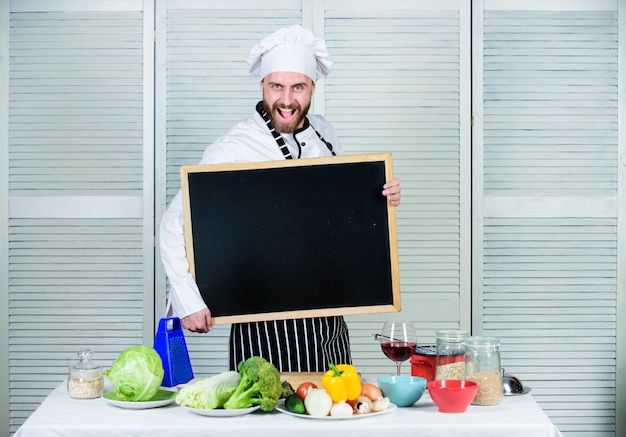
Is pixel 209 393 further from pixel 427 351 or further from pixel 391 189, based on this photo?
pixel 391 189

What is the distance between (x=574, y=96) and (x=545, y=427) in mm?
2231

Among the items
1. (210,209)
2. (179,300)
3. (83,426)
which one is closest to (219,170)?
(210,209)

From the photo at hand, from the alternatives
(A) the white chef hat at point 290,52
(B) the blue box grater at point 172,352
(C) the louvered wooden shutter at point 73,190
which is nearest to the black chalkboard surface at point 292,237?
(B) the blue box grater at point 172,352

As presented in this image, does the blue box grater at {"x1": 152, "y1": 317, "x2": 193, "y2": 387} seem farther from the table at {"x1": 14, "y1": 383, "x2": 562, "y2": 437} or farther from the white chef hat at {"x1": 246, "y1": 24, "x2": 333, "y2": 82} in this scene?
the white chef hat at {"x1": 246, "y1": 24, "x2": 333, "y2": 82}

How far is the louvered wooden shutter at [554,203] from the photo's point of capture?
12.3ft

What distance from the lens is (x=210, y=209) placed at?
7.97ft

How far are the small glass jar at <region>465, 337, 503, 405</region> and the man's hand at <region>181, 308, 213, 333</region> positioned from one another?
2.43 feet

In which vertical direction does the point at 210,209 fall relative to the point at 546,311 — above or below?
above

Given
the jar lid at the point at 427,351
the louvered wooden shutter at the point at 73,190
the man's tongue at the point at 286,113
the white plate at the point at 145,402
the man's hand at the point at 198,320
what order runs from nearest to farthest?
the white plate at the point at 145,402 < the jar lid at the point at 427,351 < the man's hand at the point at 198,320 < the man's tongue at the point at 286,113 < the louvered wooden shutter at the point at 73,190

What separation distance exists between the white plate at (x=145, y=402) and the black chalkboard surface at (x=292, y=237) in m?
0.39

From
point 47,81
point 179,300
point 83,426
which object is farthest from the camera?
point 47,81

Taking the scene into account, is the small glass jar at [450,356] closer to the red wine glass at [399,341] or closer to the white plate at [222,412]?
the red wine glass at [399,341]

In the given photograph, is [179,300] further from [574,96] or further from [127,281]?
[574,96]

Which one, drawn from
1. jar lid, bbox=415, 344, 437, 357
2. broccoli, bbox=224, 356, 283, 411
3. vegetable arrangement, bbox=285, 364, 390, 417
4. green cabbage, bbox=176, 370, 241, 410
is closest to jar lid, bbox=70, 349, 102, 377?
green cabbage, bbox=176, 370, 241, 410
